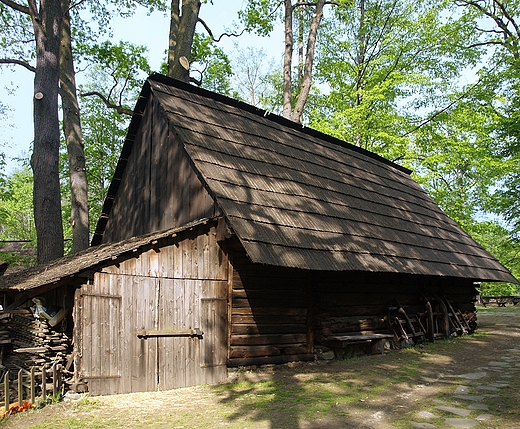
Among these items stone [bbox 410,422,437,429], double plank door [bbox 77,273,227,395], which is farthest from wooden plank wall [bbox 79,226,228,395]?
stone [bbox 410,422,437,429]

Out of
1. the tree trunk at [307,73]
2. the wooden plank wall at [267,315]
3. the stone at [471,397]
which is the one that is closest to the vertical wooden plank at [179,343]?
the wooden plank wall at [267,315]

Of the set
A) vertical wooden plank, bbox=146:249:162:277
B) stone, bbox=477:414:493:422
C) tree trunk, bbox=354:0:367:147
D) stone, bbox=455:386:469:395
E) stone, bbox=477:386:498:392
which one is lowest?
stone, bbox=477:386:498:392

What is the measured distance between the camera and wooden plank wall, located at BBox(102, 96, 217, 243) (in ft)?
30.8

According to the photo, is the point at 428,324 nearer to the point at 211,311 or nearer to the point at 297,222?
the point at 297,222

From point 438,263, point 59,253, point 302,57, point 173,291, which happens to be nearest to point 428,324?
point 438,263

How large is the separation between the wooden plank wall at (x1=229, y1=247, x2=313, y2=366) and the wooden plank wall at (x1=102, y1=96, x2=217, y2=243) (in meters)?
1.51

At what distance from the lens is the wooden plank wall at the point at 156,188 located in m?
9.39

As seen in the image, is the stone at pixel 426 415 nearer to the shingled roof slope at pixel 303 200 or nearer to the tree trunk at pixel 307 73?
the shingled roof slope at pixel 303 200

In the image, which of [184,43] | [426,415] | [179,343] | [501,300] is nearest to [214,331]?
[179,343]

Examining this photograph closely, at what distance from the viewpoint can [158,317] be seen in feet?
25.4

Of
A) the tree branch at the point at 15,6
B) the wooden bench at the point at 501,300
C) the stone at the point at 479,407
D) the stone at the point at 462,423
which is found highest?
the tree branch at the point at 15,6

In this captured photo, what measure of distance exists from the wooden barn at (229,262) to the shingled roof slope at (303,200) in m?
0.04

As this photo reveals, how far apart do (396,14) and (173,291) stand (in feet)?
76.8

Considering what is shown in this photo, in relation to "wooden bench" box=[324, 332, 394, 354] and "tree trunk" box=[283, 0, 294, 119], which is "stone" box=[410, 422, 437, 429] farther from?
"tree trunk" box=[283, 0, 294, 119]
